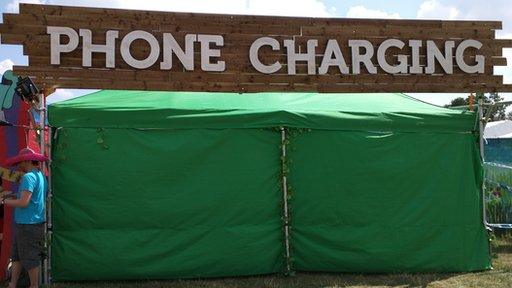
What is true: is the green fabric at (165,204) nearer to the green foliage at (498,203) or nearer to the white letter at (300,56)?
the white letter at (300,56)

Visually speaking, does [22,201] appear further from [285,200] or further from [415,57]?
[415,57]

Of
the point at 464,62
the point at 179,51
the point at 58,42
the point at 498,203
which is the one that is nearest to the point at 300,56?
the point at 179,51

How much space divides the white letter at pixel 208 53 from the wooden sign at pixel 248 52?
1 centimetres

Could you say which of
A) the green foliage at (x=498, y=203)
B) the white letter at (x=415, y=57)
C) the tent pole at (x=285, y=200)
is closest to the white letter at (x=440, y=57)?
the white letter at (x=415, y=57)

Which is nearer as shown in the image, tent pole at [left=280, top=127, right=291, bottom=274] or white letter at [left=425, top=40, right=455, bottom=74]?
tent pole at [left=280, top=127, right=291, bottom=274]

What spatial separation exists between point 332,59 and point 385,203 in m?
1.97

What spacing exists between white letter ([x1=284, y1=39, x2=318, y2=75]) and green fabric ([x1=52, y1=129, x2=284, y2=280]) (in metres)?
0.98

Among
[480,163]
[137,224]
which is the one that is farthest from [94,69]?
[480,163]

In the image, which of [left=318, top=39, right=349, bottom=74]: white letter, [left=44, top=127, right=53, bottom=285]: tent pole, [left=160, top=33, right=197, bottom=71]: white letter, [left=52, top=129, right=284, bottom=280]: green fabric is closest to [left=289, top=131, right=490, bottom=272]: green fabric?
[left=52, top=129, right=284, bottom=280]: green fabric

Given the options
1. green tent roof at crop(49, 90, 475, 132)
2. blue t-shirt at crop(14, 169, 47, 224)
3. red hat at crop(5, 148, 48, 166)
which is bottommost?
blue t-shirt at crop(14, 169, 47, 224)

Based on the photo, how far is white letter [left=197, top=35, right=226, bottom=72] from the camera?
23.0 ft

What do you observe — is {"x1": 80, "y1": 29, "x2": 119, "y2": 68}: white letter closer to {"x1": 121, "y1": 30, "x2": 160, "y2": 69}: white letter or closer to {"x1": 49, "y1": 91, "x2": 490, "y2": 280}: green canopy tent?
{"x1": 121, "y1": 30, "x2": 160, "y2": 69}: white letter

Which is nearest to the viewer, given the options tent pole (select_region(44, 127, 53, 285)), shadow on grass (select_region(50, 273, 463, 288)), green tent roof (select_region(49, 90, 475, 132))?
tent pole (select_region(44, 127, 53, 285))

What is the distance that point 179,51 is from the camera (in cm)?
697
